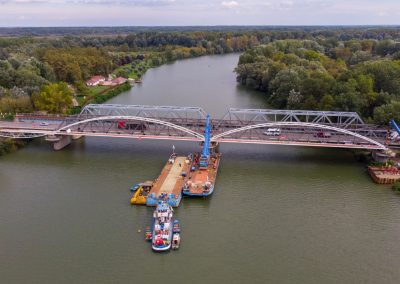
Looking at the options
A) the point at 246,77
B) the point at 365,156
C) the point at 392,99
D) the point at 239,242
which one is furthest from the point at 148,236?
the point at 246,77

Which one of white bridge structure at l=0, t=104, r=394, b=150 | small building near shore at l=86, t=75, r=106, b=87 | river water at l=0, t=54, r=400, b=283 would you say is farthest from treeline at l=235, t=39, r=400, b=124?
small building near shore at l=86, t=75, r=106, b=87

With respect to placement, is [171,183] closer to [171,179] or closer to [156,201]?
[171,179]

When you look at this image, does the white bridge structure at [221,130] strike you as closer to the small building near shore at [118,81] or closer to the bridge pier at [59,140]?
the bridge pier at [59,140]

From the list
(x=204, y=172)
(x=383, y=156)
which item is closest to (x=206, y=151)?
(x=204, y=172)

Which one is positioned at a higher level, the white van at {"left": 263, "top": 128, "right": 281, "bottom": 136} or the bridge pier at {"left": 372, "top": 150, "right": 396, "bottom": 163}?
the white van at {"left": 263, "top": 128, "right": 281, "bottom": 136}

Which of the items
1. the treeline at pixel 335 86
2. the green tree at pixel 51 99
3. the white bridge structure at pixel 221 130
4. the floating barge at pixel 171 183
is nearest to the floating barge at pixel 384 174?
the white bridge structure at pixel 221 130

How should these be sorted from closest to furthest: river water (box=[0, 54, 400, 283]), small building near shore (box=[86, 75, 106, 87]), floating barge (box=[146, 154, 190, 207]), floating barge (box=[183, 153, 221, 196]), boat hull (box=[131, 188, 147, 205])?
river water (box=[0, 54, 400, 283]) < floating barge (box=[146, 154, 190, 207]) < boat hull (box=[131, 188, 147, 205]) < floating barge (box=[183, 153, 221, 196]) < small building near shore (box=[86, 75, 106, 87])

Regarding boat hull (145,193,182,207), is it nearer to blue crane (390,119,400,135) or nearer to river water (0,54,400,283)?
river water (0,54,400,283)
